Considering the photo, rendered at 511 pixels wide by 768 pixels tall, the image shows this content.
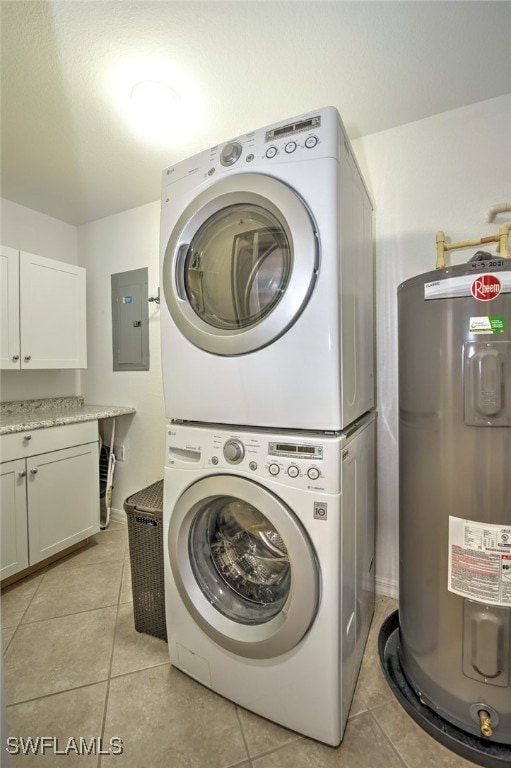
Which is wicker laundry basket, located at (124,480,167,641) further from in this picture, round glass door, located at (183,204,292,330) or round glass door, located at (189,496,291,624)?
round glass door, located at (183,204,292,330)

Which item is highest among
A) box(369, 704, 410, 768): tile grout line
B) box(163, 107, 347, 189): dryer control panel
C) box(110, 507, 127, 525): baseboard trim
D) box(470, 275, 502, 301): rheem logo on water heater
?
box(163, 107, 347, 189): dryer control panel

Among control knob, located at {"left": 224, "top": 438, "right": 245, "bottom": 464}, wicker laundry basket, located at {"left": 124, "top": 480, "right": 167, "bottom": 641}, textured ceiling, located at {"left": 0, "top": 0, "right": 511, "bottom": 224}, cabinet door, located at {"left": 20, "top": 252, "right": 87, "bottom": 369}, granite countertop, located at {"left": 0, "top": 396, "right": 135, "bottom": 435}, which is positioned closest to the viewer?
control knob, located at {"left": 224, "top": 438, "right": 245, "bottom": 464}

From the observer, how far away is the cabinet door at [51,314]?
212 centimetres

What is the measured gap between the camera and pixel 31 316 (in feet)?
7.04

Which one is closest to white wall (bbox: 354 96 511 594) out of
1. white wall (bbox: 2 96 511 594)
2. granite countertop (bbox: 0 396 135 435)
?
white wall (bbox: 2 96 511 594)

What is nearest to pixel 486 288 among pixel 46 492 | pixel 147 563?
pixel 147 563

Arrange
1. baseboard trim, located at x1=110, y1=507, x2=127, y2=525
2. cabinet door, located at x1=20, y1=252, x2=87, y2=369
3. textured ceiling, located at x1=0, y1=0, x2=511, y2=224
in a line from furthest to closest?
1. baseboard trim, located at x1=110, y1=507, x2=127, y2=525
2. cabinet door, located at x1=20, y1=252, x2=87, y2=369
3. textured ceiling, located at x1=0, y1=0, x2=511, y2=224

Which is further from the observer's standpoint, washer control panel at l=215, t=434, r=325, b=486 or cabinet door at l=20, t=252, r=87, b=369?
cabinet door at l=20, t=252, r=87, b=369

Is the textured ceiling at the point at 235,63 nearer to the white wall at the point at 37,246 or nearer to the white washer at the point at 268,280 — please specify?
the white washer at the point at 268,280

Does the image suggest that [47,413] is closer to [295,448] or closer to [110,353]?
[110,353]

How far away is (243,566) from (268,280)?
1021 millimetres

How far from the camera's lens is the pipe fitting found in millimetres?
976

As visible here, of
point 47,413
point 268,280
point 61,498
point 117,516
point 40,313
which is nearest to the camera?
point 268,280

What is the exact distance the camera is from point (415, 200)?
162cm
